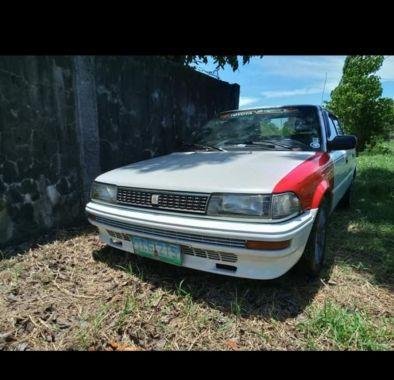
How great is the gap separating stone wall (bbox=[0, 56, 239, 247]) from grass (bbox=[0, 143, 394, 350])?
2.11 ft

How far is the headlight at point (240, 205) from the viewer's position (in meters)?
2.22

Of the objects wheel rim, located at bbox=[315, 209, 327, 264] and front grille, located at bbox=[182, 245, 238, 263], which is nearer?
front grille, located at bbox=[182, 245, 238, 263]

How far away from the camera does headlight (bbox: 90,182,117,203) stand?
2926 millimetres

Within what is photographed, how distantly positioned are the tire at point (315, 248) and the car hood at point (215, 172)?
55 cm

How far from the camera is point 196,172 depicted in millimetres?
2752

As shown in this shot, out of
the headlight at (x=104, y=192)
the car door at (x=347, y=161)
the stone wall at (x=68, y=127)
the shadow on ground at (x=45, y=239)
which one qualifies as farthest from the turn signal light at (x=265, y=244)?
the car door at (x=347, y=161)

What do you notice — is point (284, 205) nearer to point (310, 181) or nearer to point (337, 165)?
point (310, 181)

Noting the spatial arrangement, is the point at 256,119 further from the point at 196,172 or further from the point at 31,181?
the point at 31,181

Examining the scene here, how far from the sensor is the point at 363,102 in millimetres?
16234

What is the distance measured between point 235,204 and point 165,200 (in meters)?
0.57

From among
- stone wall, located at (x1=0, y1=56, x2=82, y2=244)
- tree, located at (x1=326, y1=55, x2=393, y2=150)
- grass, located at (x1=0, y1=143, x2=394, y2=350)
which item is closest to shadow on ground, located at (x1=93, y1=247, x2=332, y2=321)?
grass, located at (x1=0, y1=143, x2=394, y2=350)

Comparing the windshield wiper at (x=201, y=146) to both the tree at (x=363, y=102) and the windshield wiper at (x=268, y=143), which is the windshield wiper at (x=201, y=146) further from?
the tree at (x=363, y=102)

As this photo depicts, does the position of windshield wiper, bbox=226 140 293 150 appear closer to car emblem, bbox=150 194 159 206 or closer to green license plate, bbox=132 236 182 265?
car emblem, bbox=150 194 159 206
